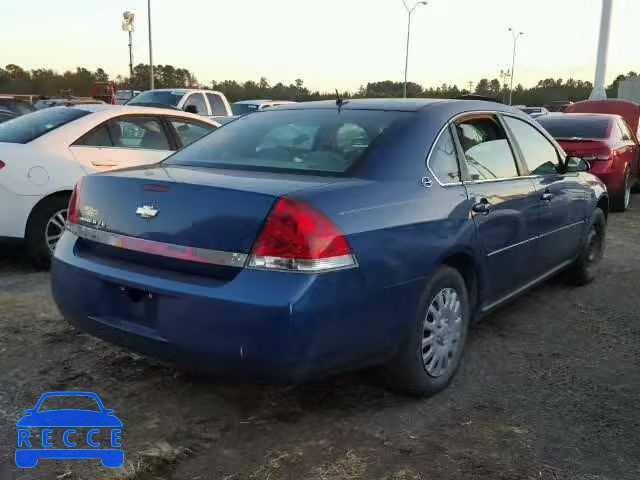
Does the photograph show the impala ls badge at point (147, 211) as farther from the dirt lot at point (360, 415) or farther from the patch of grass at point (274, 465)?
the patch of grass at point (274, 465)

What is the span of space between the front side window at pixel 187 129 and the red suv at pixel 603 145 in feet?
17.1

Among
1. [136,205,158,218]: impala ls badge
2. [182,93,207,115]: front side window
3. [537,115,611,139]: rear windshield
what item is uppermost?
[182,93,207,115]: front side window

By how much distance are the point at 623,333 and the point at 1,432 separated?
3837 mm

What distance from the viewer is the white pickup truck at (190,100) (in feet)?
45.6

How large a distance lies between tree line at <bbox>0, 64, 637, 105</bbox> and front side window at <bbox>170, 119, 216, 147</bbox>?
26160 millimetres

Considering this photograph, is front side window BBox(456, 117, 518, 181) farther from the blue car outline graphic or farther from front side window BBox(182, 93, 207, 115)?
front side window BBox(182, 93, 207, 115)

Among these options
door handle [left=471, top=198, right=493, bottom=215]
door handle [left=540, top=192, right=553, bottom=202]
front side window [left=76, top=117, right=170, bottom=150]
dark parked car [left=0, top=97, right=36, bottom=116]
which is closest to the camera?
door handle [left=471, top=198, right=493, bottom=215]

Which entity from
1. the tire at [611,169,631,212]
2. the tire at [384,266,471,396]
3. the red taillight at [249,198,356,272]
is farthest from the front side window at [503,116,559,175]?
the tire at [611,169,631,212]

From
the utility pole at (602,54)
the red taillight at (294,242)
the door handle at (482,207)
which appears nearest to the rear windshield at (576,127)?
the door handle at (482,207)

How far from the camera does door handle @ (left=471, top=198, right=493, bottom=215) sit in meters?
3.53

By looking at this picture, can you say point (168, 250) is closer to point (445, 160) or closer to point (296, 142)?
point (296, 142)

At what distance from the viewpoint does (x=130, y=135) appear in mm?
6391

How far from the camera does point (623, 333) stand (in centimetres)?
448

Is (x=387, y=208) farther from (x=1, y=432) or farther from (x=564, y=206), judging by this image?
(x=564, y=206)
